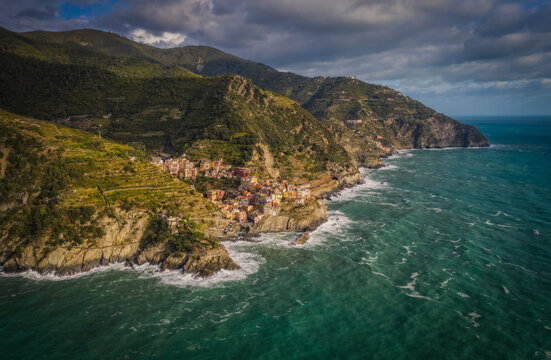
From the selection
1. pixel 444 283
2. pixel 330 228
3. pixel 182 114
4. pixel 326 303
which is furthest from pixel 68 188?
pixel 182 114

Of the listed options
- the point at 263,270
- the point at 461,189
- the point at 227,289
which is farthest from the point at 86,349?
the point at 461,189

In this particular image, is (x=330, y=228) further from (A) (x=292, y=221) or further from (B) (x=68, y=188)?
(B) (x=68, y=188)

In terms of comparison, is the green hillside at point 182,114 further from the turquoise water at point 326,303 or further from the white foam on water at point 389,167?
the turquoise water at point 326,303

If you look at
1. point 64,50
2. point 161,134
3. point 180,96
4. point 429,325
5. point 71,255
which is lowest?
point 429,325

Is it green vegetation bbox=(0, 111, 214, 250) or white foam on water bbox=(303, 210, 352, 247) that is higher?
green vegetation bbox=(0, 111, 214, 250)

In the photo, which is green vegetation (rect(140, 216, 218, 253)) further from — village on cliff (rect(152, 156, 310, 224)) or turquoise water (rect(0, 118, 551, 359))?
village on cliff (rect(152, 156, 310, 224))

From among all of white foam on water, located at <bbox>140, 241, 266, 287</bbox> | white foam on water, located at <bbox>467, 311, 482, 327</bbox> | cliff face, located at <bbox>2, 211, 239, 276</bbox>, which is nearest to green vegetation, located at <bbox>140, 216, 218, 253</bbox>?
cliff face, located at <bbox>2, 211, 239, 276</bbox>

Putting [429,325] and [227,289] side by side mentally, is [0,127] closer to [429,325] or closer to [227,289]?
[227,289]

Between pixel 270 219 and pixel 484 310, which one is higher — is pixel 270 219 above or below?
above
